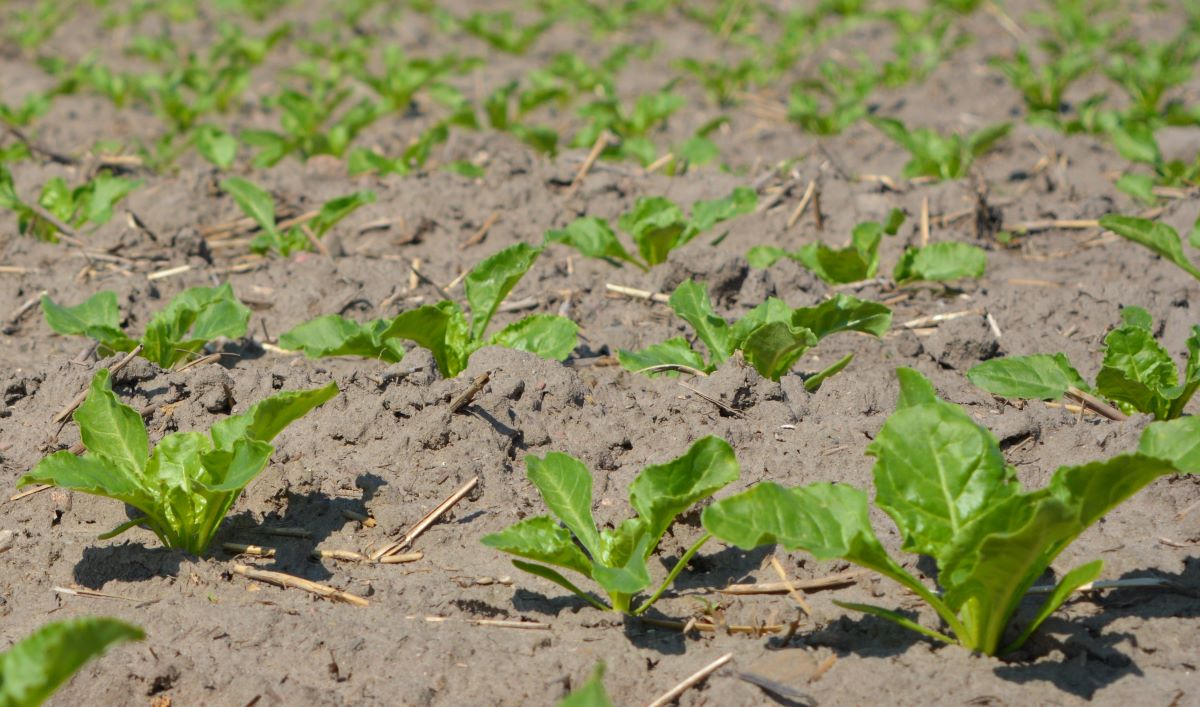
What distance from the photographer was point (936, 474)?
2.21 metres

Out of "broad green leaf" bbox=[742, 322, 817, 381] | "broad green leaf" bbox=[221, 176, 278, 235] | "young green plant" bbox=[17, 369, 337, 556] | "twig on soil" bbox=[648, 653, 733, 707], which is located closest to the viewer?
"twig on soil" bbox=[648, 653, 733, 707]

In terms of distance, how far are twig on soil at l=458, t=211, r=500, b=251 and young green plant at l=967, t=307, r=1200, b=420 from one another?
220 centimetres

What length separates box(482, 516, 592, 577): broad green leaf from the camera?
7.55 ft

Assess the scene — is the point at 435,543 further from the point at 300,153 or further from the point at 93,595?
the point at 300,153

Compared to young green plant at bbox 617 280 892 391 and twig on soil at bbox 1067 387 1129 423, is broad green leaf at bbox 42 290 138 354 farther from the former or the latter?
twig on soil at bbox 1067 387 1129 423

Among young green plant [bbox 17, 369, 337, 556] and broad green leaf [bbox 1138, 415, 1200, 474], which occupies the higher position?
broad green leaf [bbox 1138, 415, 1200, 474]

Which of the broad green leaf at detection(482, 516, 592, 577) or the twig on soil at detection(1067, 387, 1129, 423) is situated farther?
the twig on soil at detection(1067, 387, 1129, 423)

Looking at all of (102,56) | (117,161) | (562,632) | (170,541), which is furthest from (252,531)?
(102,56)

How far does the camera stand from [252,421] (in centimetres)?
252

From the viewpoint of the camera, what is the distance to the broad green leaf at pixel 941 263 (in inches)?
154

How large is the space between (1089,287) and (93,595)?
121 inches

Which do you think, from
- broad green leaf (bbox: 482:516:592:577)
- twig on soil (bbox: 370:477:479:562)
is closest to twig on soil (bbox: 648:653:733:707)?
broad green leaf (bbox: 482:516:592:577)

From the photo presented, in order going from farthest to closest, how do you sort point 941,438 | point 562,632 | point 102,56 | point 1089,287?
point 102,56 → point 1089,287 → point 562,632 → point 941,438

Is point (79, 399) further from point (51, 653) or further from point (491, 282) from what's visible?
point (51, 653)
